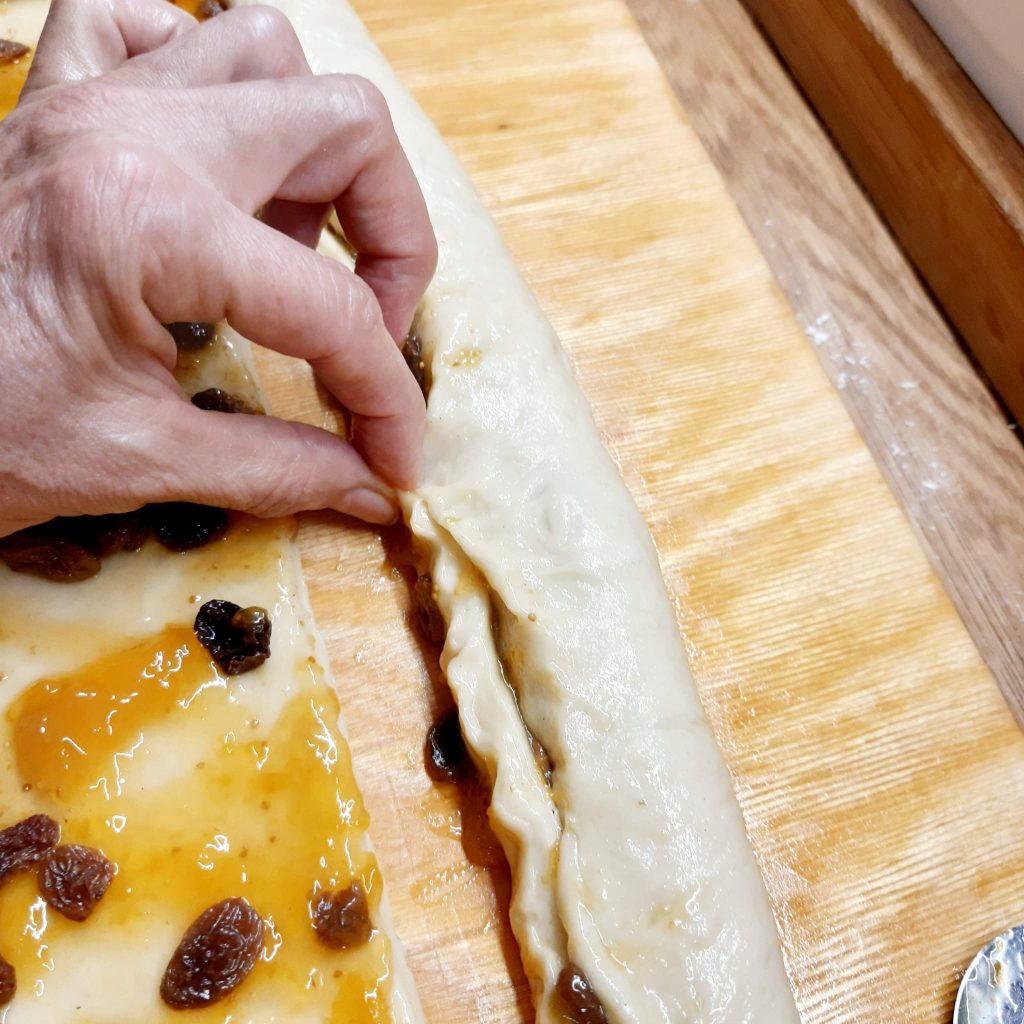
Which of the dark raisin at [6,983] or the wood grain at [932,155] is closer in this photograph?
the dark raisin at [6,983]

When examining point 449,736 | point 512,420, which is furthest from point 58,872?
point 512,420

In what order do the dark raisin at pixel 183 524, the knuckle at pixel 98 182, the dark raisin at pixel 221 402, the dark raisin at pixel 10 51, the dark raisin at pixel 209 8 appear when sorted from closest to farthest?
the knuckle at pixel 98 182, the dark raisin at pixel 183 524, the dark raisin at pixel 221 402, the dark raisin at pixel 10 51, the dark raisin at pixel 209 8

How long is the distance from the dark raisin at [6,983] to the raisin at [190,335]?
1298 millimetres

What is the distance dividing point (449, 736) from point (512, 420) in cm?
67

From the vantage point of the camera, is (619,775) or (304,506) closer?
(619,775)

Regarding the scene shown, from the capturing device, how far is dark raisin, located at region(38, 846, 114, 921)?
1.58 m

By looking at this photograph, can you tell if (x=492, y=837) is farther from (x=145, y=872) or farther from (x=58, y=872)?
(x=58, y=872)

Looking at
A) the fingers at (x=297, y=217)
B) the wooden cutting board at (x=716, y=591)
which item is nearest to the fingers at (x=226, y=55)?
the fingers at (x=297, y=217)

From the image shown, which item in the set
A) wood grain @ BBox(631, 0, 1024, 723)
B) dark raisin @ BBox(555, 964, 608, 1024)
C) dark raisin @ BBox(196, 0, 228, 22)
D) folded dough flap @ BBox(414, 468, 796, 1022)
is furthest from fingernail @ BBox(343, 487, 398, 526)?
dark raisin @ BBox(196, 0, 228, 22)

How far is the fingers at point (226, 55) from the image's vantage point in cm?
173

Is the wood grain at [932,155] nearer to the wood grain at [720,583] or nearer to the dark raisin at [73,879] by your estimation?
the wood grain at [720,583]

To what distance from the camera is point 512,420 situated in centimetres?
196

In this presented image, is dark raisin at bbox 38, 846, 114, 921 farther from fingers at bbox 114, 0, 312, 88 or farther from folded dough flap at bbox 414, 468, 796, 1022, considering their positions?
fingers at bbox 114, 0, 312, 88

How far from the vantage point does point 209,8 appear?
2705 millimetres
